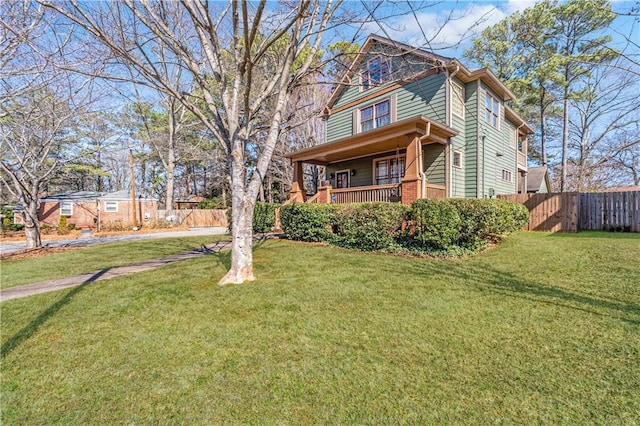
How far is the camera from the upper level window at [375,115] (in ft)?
42.0

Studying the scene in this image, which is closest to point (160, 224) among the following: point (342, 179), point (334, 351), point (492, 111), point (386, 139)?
point (342, 179)

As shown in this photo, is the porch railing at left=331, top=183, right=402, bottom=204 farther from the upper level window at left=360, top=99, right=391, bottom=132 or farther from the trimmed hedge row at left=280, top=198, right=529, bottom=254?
the upper level window at left=360, top=99, right=391, bottom=132

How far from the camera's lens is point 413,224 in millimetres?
7660

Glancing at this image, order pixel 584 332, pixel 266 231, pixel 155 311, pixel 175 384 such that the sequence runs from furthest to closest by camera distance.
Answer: pixel 266 231
pixel 155 311
pixel 584 332
pixel 175 384

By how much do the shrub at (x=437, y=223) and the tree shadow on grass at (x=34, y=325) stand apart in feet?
24.2

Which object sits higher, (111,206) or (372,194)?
(372,194)

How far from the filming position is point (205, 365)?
8.33 feet

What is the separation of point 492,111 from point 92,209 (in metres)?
29.6

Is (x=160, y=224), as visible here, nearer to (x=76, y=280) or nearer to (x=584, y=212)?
(x=76, y=280)

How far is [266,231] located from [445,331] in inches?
451

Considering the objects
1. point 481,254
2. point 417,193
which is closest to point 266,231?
point 417,193

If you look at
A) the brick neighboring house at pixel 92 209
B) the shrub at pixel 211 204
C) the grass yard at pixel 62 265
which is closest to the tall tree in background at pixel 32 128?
the grass yard at pixel 62 265

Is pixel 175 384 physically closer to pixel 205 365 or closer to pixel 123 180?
pixel 205 365

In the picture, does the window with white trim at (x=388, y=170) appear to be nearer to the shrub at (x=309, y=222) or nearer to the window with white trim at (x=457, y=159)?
the window with white trim at (x=457, y=159)
